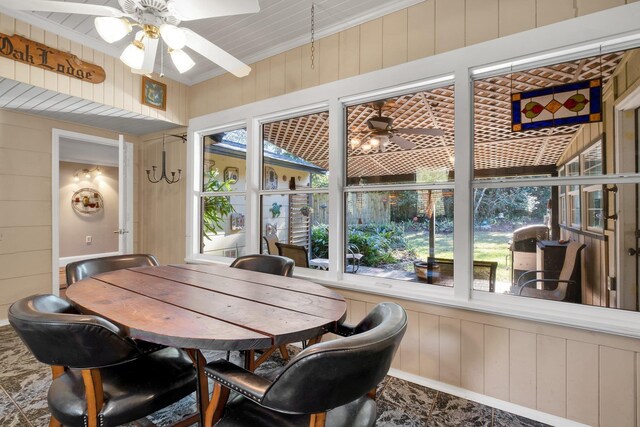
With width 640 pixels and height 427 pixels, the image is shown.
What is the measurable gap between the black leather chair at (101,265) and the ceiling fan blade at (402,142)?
2.32 m

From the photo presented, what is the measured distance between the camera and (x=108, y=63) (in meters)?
3.19

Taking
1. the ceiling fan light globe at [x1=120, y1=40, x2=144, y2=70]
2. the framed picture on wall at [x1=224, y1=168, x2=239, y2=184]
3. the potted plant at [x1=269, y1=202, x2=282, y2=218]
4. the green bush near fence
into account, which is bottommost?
the green bush near fence

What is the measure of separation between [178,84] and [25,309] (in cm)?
335

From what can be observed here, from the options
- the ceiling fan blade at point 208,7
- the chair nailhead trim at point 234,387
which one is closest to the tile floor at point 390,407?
the chair nailhead trim at point 234,387

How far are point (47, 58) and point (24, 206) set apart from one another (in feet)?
5.60

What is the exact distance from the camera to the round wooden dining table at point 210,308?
1.17m

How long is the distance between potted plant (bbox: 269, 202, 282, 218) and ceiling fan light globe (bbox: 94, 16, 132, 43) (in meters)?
2.01

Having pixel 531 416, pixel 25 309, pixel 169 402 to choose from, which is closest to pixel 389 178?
pixel 531 416

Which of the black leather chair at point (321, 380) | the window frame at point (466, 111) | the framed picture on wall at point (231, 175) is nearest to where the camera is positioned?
the black leather chair at point (321, 380)

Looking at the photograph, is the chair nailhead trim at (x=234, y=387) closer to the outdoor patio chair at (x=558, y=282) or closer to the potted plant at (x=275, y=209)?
the outdoor patio chair at (x=558, y=282)

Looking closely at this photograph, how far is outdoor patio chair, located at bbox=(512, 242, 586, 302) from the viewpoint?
1.96 metres

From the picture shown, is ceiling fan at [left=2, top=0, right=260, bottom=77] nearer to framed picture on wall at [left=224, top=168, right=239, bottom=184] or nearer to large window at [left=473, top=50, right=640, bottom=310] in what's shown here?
large window at [left=473, top=50, right=640, bottom=310]

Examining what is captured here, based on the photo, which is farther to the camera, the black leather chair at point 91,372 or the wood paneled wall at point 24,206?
the wood paneled wall at point 24,206

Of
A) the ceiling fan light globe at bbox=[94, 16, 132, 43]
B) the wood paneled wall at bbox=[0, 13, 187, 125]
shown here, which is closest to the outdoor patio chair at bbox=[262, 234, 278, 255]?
the wood paneled wall at bbox=[0, 13, 187, 125]
